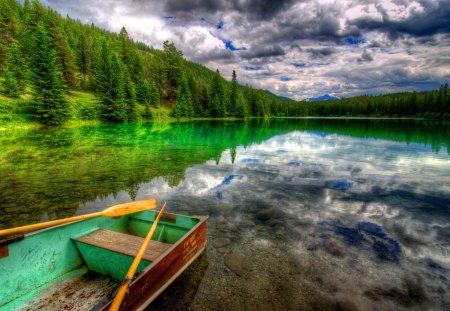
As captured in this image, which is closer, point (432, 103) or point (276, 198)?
point (276, 198)

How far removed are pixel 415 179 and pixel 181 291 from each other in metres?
16.4

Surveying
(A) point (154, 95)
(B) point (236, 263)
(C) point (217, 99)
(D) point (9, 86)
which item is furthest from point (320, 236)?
(C) point (217, 99)

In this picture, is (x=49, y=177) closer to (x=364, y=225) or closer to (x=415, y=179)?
(x=364, y=225)

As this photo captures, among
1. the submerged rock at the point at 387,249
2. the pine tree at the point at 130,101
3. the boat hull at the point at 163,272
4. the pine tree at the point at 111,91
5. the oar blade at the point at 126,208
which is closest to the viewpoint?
the boat hull at the point at 163,272

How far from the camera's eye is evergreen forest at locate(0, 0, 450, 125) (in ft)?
126

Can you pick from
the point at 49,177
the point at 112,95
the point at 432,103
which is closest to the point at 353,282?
the point at 49,177

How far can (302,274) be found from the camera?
243 inches

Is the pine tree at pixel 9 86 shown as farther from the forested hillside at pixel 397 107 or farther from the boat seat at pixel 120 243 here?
the forested hillside at pixel 397 107

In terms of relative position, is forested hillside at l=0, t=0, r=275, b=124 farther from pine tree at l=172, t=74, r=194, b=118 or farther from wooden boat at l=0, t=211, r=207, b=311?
wooden boat at l=0, t=211, r=207, b=311

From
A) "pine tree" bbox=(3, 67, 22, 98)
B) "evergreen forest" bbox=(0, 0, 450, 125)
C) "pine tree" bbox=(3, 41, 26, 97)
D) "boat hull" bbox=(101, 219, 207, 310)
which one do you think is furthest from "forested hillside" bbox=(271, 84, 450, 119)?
"boat hull" bbox=(101, 219, 207, 310)

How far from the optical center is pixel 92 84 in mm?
70375

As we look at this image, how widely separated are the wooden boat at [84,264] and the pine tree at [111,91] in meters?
55.2

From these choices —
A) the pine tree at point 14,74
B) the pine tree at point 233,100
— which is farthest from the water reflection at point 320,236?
the pine tree at point 233,100

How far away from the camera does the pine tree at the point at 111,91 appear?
54531 millimetres
